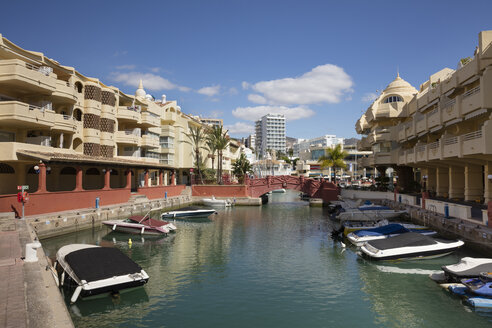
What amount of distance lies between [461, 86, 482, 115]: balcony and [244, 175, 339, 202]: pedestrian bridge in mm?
32855

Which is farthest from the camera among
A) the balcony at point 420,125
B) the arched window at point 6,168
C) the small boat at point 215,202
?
the small boat at point 215,202

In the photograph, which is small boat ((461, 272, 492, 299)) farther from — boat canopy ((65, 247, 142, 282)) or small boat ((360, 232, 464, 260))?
boat canopy ((65, 247, 142, 282))

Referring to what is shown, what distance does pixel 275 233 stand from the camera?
36.2 meters

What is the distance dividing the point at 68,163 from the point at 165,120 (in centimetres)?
3809

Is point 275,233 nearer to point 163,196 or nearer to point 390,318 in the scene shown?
point 390,318

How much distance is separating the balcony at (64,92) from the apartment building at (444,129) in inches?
1762

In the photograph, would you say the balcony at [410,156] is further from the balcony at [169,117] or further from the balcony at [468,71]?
the balcony at [169,117]

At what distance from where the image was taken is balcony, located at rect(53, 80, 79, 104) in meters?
40.2

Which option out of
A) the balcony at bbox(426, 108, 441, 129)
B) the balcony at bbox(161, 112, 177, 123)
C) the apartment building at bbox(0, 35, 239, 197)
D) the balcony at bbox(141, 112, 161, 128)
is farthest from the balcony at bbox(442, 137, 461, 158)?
the balcony at bbox(161, 112, 177, 123)

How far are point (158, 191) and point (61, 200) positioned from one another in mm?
22335

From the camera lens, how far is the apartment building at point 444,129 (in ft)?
98.7

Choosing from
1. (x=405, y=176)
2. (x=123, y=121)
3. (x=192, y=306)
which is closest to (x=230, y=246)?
(x=192, y=306)

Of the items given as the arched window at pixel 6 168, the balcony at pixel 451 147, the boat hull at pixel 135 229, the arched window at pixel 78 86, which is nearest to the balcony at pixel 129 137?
the arched window at pixel 78 86

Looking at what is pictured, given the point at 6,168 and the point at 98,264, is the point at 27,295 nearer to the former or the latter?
the point at 98,264
